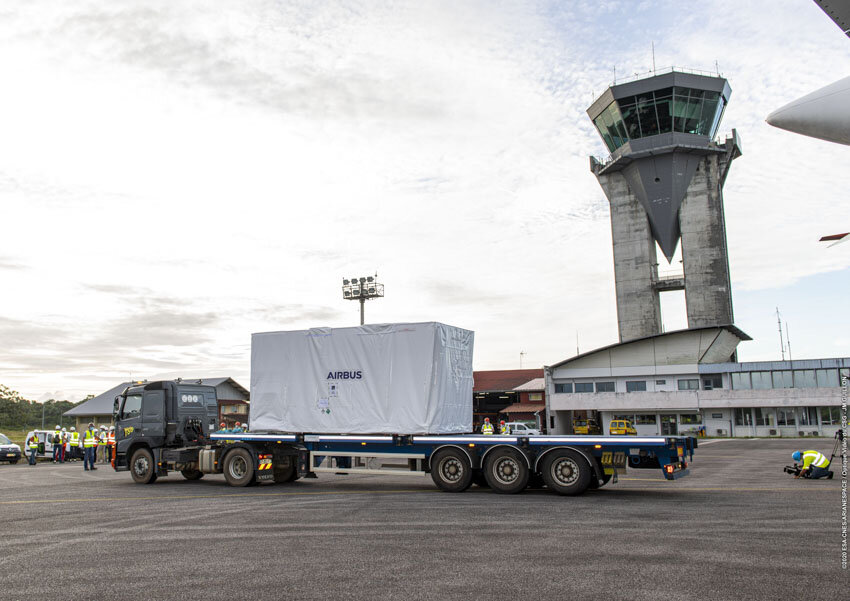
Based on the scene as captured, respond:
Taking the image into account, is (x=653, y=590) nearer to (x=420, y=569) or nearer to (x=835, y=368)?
(x=420, y=569)

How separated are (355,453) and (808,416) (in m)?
54.0

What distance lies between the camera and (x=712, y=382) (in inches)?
2459

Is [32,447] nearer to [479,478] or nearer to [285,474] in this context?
[285,474]

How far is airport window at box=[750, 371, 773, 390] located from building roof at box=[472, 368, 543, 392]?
913 inches

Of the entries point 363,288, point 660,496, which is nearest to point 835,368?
point 363,288

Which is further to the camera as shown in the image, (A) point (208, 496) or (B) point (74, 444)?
(B) point (74, 444)

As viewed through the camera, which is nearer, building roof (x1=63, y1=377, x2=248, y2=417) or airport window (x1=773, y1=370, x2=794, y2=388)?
airport window (x1=773, y1=370, x2=794, y2=388)

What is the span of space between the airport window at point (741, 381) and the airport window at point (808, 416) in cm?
464

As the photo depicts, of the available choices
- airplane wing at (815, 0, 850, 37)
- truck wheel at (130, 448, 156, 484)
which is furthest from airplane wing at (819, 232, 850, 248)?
truck wheel at (130, 448, 156, 484)

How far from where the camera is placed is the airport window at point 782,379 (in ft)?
193

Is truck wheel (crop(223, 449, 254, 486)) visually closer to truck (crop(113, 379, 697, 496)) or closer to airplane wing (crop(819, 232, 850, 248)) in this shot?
truck (crop(113, 379, 697, 496))

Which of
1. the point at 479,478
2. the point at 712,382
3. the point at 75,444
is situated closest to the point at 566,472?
the point at 479,478

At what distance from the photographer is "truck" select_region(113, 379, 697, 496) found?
14.5 m

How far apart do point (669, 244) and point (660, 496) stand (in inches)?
2586
